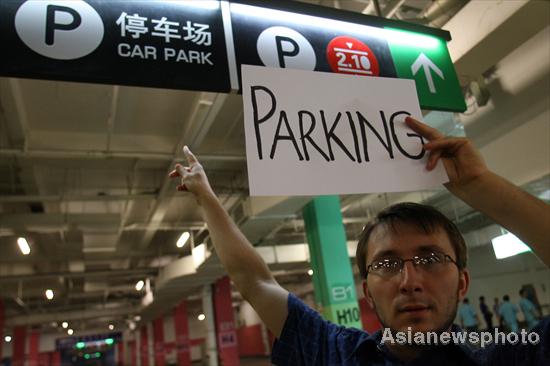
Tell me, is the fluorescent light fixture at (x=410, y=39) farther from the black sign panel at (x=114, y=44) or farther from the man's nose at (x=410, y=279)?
the man's nose at (x=410, y=279)

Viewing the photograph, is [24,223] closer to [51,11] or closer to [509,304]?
[51,11]

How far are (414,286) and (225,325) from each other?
13.5 m

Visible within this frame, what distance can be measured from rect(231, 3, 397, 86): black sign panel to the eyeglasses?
1111 mm

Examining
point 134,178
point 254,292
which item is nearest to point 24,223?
point 134,178

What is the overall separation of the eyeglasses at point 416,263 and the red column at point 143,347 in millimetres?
27757

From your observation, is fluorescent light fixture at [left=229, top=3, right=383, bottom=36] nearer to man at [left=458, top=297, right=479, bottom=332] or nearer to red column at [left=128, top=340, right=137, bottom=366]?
man at [left=458, top=297, right=479, bottom=332]

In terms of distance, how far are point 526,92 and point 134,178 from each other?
6218mm

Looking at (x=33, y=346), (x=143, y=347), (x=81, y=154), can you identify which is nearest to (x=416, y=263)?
(x=81, y=154)

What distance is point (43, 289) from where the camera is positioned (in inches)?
595

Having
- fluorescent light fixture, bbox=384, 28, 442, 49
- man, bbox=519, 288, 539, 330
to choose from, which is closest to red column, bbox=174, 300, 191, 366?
man, bbox=519, 288, 539, 330

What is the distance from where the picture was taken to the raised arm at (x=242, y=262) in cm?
133

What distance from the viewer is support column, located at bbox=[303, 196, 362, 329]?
6.47 metres

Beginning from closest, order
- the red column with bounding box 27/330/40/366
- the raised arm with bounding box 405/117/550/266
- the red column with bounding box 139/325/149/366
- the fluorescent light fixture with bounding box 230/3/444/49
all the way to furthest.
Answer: the raised arm with bounding box 405/117/550/266
the fluorescent light fixture with bounding box 230/3/444/49
the red column with bounding box 27/330/40/366
the red column with bounding box 139/325/149/366

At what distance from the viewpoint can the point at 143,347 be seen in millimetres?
27578
